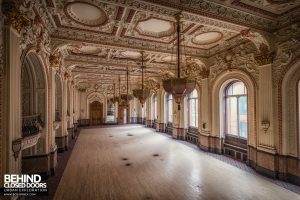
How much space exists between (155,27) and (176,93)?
115 inches

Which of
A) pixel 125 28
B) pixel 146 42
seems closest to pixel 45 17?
pixel 125 28

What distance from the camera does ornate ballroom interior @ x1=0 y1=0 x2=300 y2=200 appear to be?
4.19m

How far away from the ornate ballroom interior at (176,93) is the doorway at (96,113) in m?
12.2

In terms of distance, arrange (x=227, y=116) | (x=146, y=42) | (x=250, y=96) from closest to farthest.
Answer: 1. (x=250, y=96)
2. (x=146, y=42)
3. (x=227, y=116)

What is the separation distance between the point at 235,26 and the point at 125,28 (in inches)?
137

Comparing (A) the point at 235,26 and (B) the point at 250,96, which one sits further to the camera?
(B) the point at 250,96

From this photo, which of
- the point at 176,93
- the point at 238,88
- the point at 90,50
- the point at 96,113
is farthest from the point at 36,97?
the point at 96,113

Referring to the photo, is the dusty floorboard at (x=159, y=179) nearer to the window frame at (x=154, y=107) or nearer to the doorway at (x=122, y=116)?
the window frame at (x=154, y=107)

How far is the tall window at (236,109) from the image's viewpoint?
750 centimetres

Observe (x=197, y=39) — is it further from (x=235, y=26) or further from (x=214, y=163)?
Result: (x=214, y=163)

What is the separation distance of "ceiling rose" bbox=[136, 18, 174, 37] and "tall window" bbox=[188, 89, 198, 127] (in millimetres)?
5318

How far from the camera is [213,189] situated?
4.82 metres

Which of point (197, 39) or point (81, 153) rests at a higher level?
point (197, 39)

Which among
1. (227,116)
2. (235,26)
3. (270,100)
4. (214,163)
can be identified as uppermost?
(235,26)
